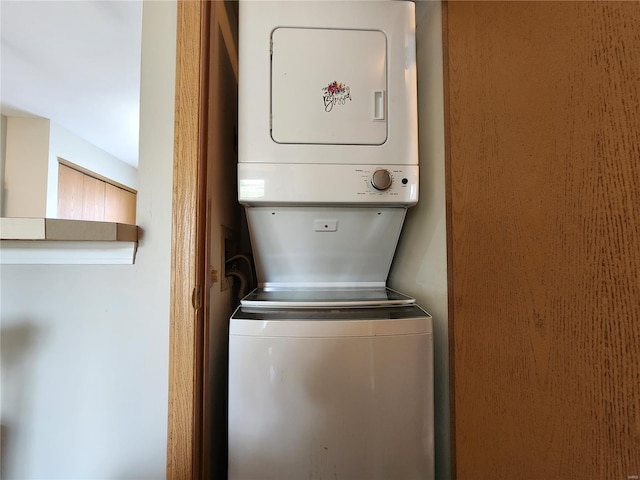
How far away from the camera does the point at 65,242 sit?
0.56 metres

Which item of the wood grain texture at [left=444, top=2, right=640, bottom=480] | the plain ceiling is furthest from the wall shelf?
the wood grain texture at [left=444, top=2, right=640, bottom=480]

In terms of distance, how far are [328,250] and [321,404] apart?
51 centimetres

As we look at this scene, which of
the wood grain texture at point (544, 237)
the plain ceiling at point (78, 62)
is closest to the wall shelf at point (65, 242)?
the plain ceiling at point (78, 62)

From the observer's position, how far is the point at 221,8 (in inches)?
35.3

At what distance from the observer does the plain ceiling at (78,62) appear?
0.67 metres

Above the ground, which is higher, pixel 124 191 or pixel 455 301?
pixel 124 191

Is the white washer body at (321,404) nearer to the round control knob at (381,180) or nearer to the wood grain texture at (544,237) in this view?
the wood grain texture at (544,237)

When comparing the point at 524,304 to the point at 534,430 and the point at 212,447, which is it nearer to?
the point at 534,430

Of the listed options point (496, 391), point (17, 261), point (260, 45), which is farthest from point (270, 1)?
point (496, 391)

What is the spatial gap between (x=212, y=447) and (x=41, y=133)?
115 cm

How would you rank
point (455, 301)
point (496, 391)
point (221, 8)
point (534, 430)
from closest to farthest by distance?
point (534, 430), point (496, 391), point (455, 301), point (221, 8)

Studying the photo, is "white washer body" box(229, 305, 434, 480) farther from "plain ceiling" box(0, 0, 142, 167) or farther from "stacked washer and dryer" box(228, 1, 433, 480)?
"plain ceiling" box(0, 0, 142, 167)

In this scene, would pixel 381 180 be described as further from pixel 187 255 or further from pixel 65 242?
pixel 65 242

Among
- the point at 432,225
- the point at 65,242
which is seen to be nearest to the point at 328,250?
the point at 432,225
